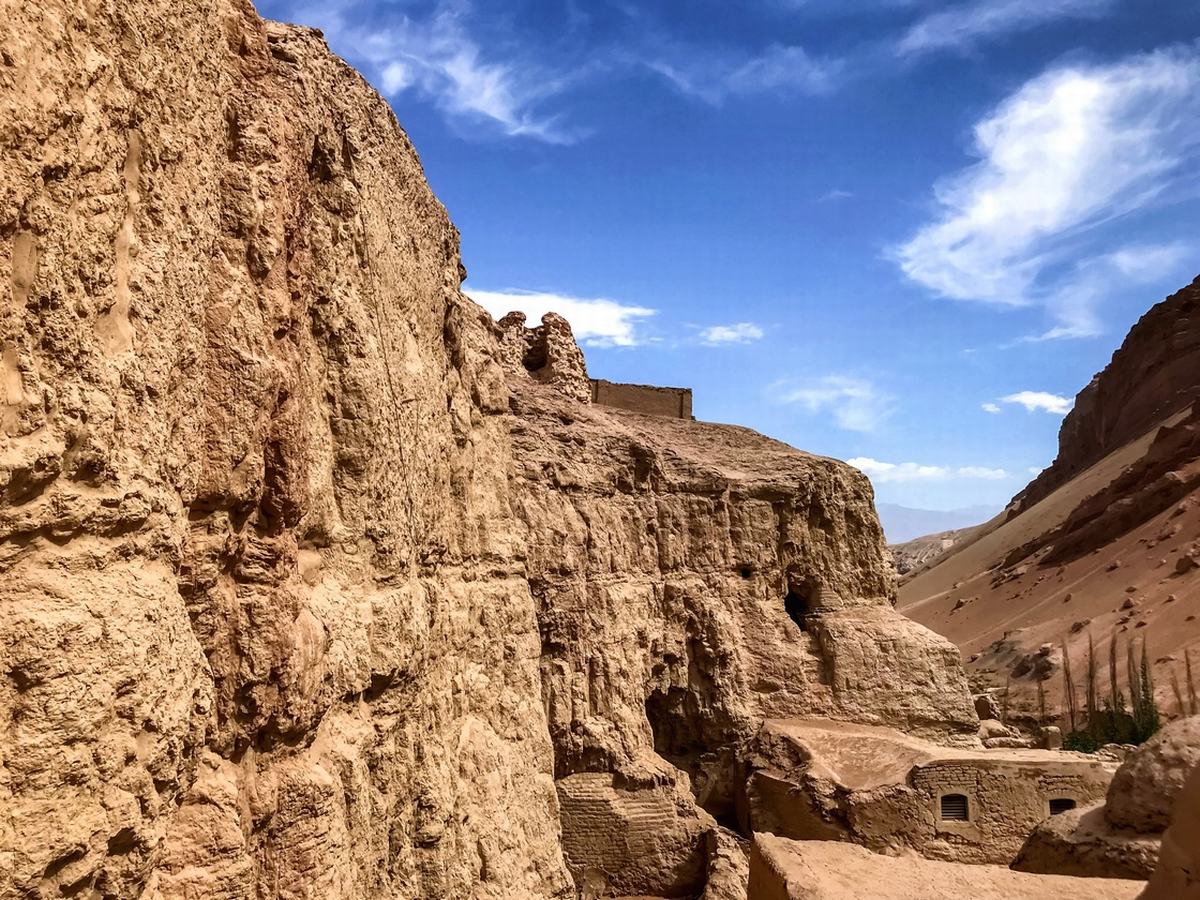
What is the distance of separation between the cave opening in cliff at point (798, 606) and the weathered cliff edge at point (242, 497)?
12.1 meters

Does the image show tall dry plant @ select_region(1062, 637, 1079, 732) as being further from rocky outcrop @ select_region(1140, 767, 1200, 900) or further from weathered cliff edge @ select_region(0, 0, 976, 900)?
rocky outcrop @ select_region(1140, 767, 1200, 900)

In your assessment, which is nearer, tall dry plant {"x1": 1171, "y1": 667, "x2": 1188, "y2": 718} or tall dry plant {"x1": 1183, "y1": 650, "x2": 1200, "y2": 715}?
tall dry plant {"x1": 1183, "y1": 650, "x2": 1200, "y2": 715}

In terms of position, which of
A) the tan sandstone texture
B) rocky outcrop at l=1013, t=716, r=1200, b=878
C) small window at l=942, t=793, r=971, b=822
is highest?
rocky outcrop at l=1013, t=716, r=1200, b=878

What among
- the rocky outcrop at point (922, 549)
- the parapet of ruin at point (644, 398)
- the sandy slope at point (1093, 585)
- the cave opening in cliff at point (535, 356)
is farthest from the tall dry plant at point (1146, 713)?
the rocky outcrop at point (922, 549)

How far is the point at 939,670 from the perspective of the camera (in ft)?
69.2

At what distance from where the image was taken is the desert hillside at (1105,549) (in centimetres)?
3638

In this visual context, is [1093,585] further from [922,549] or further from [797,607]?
[922,549]

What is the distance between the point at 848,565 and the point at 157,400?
20651 millimetres

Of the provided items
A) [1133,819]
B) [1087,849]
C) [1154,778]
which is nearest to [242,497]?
[1154,778]

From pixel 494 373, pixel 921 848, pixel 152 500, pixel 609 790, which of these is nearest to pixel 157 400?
pixel 152 500

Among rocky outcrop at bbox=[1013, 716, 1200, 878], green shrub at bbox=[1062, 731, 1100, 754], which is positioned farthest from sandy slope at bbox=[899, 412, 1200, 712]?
rocky outcrop at bbox=[1013, 716, 1200, 878]

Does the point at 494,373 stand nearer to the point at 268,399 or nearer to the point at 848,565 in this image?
the point at 268,399

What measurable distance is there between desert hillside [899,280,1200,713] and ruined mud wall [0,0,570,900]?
2949 centimetres

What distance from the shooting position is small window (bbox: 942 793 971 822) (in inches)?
661
